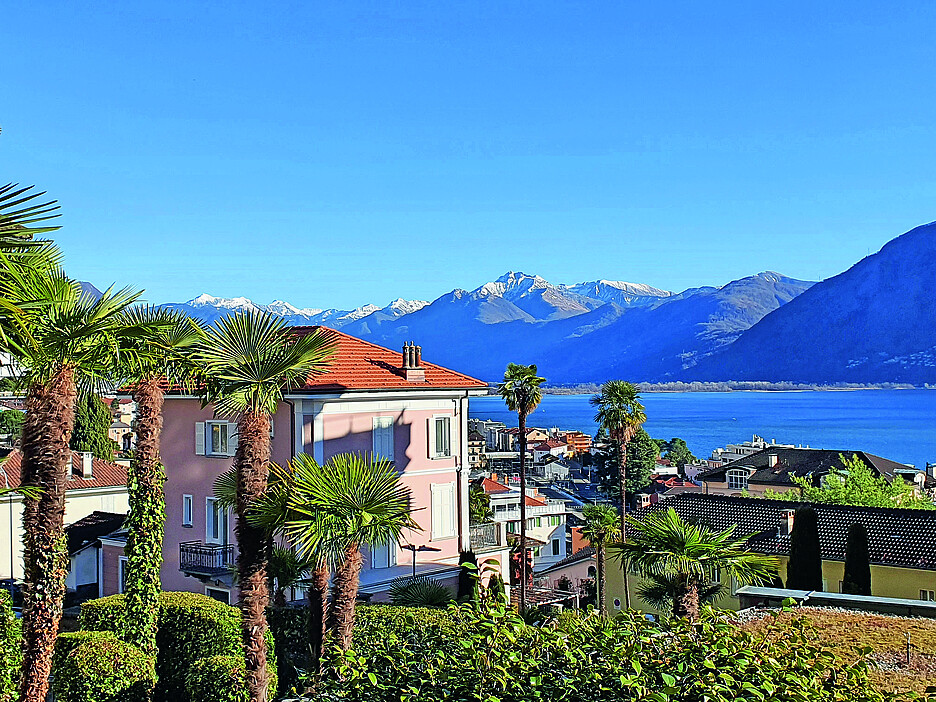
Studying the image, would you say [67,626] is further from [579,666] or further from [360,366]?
[579,666]

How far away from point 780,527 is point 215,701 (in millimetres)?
23732

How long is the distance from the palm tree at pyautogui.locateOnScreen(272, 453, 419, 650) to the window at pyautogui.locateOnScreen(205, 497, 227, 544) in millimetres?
10586

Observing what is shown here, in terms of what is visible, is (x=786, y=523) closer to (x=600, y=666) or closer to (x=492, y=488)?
(x=492, y=488)

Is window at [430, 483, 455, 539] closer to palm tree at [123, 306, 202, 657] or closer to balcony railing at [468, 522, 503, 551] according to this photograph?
balcony railing at [468, 522, 503, 551]

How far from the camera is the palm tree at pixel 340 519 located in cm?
1380

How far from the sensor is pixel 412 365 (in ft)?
84.6

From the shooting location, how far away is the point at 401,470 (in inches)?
977

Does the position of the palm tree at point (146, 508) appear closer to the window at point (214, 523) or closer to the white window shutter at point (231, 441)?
the white window shutter at point (231, 441)

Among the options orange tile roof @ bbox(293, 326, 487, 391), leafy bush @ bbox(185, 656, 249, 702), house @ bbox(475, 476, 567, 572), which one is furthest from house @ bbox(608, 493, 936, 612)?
leafy bush @ bbox(185, 656, 249, 702)

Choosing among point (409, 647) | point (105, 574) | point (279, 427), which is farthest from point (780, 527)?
point (409, 647)

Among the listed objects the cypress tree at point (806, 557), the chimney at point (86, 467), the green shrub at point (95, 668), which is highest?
the chimney at point (86, 467)

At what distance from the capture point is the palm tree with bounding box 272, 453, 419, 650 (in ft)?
45.3

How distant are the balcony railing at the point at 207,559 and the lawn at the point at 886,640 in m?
15.3

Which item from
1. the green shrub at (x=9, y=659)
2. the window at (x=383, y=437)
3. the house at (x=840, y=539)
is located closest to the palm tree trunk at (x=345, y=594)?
the green shrub at (x=9, y=659)
